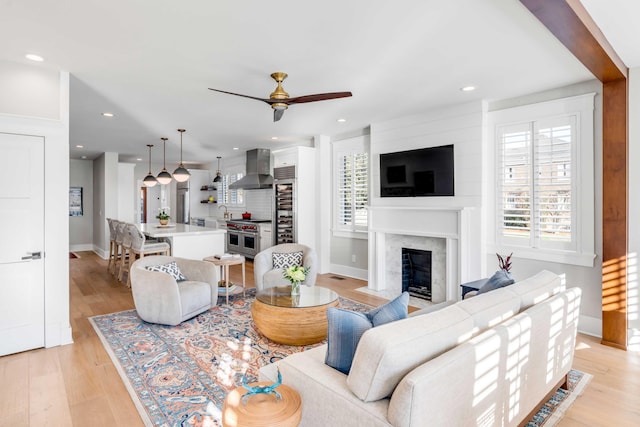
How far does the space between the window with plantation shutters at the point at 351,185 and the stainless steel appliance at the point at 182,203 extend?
19.8 ft

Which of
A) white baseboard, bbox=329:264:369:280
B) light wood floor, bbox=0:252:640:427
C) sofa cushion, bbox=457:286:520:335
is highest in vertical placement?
sofa cushion, bbox=457:286:520:335

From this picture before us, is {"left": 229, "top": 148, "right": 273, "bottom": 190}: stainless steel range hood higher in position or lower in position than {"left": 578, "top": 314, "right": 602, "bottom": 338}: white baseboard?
higher

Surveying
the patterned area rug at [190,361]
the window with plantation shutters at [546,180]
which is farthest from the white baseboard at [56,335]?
the window with plantation shutters at [546,180]

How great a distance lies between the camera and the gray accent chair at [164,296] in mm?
3924

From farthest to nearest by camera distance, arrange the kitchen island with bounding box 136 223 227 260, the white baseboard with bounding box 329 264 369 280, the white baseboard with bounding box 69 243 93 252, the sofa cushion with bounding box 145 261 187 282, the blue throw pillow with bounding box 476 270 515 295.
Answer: the white baseboard with bounding box 69 243 93 252 < the white baseboard with bounding box 329 264 369 280 < the kitchen island with bounding box 136 223 227 260 < the sofa cushion with bounding box 145 261 187 282 < the blue throw pillow with bounding box 476 270 515 295

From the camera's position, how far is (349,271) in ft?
22.1

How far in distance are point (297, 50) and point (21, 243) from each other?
3.22 metres

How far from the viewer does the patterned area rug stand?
2471mm

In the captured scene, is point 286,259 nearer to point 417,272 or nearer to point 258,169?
point 417,272

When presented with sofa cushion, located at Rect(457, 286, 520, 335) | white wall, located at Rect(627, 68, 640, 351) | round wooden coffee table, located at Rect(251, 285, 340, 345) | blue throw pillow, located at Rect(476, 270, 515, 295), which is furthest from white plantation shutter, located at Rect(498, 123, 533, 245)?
round wooden coffee table, located at Rect(251, 285, 340, 345)

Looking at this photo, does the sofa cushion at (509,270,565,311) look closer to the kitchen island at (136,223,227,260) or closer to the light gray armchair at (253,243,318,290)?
the light gray armchair at (253,243,318,290)

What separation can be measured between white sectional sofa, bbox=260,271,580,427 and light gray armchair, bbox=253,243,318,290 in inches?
108

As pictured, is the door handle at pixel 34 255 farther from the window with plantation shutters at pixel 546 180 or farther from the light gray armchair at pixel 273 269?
the window with plantation shutters at pixel 546 180

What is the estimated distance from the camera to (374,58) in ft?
10.8
